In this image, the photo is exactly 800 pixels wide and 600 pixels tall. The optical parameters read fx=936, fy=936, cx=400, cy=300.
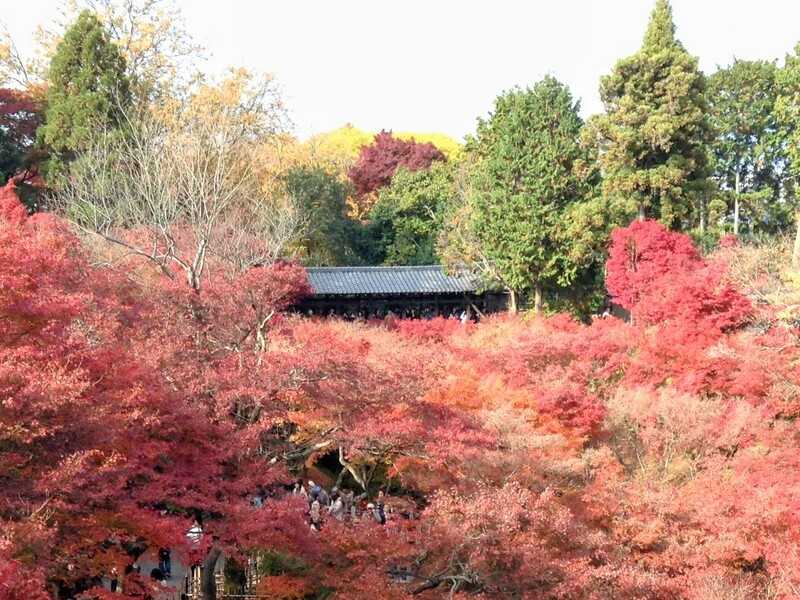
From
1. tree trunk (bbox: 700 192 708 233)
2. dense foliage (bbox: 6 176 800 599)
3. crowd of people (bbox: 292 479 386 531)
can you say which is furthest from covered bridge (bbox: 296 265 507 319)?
crowd of people (bbox: 292 479 386 531)

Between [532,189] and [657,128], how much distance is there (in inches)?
170

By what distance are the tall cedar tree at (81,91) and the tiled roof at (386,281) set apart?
829cm

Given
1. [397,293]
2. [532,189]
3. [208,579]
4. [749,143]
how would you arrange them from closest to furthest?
[208,579] < [532,189] < [397,293] < [749,143]

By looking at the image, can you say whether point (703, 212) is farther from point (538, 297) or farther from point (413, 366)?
point (413, 366)

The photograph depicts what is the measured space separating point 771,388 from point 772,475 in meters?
3.13

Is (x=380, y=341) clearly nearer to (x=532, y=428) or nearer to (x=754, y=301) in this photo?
(x=532, y=428)

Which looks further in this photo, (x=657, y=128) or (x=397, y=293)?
(x=397, y=293)

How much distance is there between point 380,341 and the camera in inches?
924

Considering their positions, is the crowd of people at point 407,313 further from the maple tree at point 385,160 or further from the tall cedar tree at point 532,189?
the maple tree at point 385,160

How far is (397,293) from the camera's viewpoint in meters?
31.8

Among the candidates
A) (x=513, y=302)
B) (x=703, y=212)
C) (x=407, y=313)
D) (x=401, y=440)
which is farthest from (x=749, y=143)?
(x=401, y=440)

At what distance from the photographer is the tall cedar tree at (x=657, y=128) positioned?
87.9 feet

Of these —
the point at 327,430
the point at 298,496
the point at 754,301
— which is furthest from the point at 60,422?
the point at 754,301

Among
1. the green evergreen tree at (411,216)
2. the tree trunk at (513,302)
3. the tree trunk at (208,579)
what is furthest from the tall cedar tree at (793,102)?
the tree trunk at (208,579)
